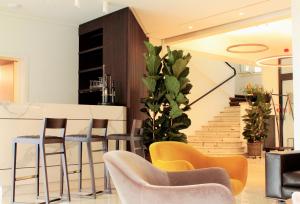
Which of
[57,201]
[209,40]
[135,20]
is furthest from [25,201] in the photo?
[209,40]

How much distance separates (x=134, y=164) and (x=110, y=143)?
3985mm

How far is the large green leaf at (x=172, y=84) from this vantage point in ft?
19.0

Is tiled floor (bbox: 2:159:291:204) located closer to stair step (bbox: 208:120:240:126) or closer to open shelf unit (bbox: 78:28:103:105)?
open shelf unit (bbox: 78:28:103:105)

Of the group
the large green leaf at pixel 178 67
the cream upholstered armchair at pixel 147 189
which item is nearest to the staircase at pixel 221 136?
the large green leaf at pixel 178 67

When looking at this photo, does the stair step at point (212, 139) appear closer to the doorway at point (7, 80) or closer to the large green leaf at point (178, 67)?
the doorway at point (7, 80)

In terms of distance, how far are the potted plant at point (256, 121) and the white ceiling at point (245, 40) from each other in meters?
1.44

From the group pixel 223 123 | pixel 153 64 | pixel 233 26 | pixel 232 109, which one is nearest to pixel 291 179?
pixel 153 64

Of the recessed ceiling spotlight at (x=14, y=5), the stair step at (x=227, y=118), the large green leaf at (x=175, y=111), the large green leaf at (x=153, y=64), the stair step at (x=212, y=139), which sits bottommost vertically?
the stair step at (x=212, y=139)

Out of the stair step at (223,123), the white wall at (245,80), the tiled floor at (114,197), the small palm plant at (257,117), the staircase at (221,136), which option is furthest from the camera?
the white wall at (245,80)

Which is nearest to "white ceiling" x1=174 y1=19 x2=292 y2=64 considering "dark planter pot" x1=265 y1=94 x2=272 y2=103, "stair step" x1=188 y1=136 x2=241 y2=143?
"dark planter pot" x1=265 y1=94 x2=272 y2=103

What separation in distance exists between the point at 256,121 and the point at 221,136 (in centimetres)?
130

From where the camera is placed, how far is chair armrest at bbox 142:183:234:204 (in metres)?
2.02

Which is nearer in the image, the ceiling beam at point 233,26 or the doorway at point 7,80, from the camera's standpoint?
the ceiling beam at point 233,26

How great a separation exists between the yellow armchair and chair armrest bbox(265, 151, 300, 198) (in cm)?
32
